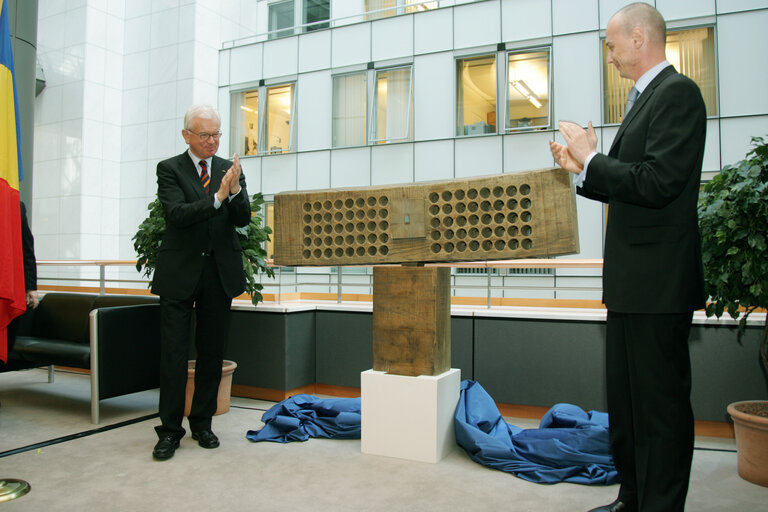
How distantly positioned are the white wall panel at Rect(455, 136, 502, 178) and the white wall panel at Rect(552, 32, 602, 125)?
1.02 m

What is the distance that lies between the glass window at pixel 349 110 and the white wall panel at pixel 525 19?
255cm

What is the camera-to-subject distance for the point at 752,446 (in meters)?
2.66

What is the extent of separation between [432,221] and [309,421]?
155 cm

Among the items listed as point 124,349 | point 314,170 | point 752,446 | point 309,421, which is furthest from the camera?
point 314,170

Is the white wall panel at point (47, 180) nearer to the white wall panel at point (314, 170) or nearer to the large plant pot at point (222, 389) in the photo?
the white wall panel at point (314, 170)

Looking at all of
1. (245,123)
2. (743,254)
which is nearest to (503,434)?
(743,254)

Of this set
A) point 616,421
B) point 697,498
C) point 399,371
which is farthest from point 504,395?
point 616,421

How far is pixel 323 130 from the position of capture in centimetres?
1012

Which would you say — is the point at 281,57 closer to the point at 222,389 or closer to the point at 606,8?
the point at 606,8

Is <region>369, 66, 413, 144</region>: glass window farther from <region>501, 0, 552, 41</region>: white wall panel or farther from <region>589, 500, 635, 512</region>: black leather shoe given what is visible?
<region>589, 500, 635, 512</region>: black leather shoe

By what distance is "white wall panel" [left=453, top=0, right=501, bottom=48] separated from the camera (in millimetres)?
8750

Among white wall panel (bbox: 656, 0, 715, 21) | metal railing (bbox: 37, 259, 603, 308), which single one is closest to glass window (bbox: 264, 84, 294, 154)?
metal railing (bbox: 37, 259, 603, 308)

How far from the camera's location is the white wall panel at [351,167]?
31.8 feet

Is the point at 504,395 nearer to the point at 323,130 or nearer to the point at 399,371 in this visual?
the point at 399,371
